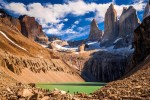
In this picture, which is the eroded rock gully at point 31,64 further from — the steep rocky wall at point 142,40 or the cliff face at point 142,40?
the cliff face at point 142,40

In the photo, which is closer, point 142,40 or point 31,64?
point 142,40

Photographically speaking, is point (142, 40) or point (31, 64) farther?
point (31, 64)

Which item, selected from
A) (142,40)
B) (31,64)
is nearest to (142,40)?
(142,40)

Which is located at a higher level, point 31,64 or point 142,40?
point 142,40

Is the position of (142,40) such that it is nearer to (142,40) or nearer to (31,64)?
(142,40)

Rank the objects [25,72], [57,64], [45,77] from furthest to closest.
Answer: [57,64] → [45,77] → [25,72]

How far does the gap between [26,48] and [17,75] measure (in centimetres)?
5677

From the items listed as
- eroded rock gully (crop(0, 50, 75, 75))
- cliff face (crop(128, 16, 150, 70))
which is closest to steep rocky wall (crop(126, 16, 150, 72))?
cliff face (crop(128, 16, 150, 70))

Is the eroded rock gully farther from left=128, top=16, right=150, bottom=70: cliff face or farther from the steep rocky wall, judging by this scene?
left=128, top=16, right=150, bottom=70: cliff face

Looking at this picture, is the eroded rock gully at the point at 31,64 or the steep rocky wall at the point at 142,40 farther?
the eroded rock gully at the point at 31,64

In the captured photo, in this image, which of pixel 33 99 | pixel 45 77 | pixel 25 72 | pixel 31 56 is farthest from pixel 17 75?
pixel 33 99

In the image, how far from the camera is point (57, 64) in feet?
636

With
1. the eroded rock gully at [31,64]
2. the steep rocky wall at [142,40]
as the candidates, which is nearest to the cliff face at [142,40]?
the steep rocky wall at [142,40]

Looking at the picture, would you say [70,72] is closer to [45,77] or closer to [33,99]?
[45,77]
